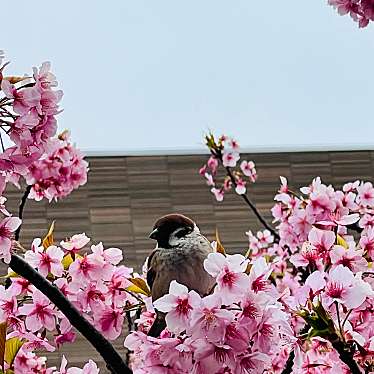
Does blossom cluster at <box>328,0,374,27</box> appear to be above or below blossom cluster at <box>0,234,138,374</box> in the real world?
above

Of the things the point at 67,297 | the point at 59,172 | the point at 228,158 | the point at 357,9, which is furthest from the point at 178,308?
the point at 228,158

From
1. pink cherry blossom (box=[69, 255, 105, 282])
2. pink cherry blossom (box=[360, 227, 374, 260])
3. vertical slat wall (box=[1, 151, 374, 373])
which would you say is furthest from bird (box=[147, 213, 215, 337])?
vertical slat wall (box=[1, 151, 374, 373])

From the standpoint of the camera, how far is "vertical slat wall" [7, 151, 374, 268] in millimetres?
3062

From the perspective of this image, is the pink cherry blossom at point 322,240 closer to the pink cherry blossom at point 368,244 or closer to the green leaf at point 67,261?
the pink cherry blossom at point 368,244

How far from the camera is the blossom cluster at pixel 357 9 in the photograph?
1.26 meters

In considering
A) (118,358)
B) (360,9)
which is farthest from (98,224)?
(118,358)

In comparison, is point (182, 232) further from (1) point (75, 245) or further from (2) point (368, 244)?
(2) point (368, 244)

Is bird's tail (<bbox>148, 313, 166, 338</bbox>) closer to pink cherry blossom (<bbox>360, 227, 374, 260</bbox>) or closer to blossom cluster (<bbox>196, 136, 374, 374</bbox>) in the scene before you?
blossom cluster (<bbox>196, 136, 374, 374</bbox>)

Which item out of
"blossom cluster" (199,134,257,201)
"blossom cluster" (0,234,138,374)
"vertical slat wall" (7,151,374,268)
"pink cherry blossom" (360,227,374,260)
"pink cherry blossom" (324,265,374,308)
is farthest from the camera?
"vertical slat wall" (7,151,374,268)

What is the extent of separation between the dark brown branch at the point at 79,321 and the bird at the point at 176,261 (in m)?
0.07

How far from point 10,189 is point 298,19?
1195 millimetres

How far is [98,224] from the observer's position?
3.09 meters

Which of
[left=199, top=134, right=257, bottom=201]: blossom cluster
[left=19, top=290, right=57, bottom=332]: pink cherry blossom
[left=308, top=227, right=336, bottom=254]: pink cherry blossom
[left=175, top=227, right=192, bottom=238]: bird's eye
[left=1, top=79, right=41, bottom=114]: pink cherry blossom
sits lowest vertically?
[left=19, top=290, right=57, bottom=332]: pink cherry blossom

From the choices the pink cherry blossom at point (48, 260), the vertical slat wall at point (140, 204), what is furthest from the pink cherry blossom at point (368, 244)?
the vertical slat wall at point (140, 204)
